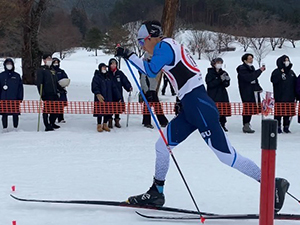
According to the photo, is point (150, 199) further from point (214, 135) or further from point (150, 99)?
point (150, 99)

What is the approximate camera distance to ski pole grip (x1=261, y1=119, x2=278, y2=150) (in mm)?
2535

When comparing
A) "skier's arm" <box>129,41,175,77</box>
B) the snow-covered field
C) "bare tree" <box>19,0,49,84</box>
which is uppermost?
"bare tree" <box>19,0,49,84</box>

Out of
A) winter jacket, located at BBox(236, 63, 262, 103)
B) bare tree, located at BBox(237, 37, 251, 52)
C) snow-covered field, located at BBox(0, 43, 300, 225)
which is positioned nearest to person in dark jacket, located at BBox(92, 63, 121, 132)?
snow-covered field, located at BBox(0, 43, 300, 225)

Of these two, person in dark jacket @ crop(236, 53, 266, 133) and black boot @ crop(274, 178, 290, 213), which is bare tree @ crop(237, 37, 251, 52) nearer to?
person in dark jacket @ crop(236, 53, 266, 133)

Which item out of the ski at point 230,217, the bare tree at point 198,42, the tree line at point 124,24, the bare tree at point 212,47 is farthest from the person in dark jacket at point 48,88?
the bare tree at point 198,42

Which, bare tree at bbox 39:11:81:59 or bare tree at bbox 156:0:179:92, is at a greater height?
bare tree at bbox 39:11:81:59

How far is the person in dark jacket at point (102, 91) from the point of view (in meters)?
9.05

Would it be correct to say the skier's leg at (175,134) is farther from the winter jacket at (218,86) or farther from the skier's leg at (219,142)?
the winter jacket at (218,86)

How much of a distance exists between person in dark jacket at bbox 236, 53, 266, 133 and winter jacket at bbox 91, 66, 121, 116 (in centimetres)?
273

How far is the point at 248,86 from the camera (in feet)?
30.0

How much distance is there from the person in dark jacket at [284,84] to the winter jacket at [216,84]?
1.05m

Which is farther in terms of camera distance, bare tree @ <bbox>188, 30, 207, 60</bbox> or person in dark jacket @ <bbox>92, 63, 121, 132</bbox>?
bare tree @ <bbox>188, 30, 207, 60</bbox>

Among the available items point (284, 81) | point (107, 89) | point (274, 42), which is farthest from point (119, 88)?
point (274, 42)

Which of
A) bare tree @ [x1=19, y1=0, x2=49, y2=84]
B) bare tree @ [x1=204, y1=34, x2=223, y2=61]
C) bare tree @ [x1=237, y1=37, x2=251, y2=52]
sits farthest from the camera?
bare tree @ [x1=237, y1=37, x2=251, y2=52]
